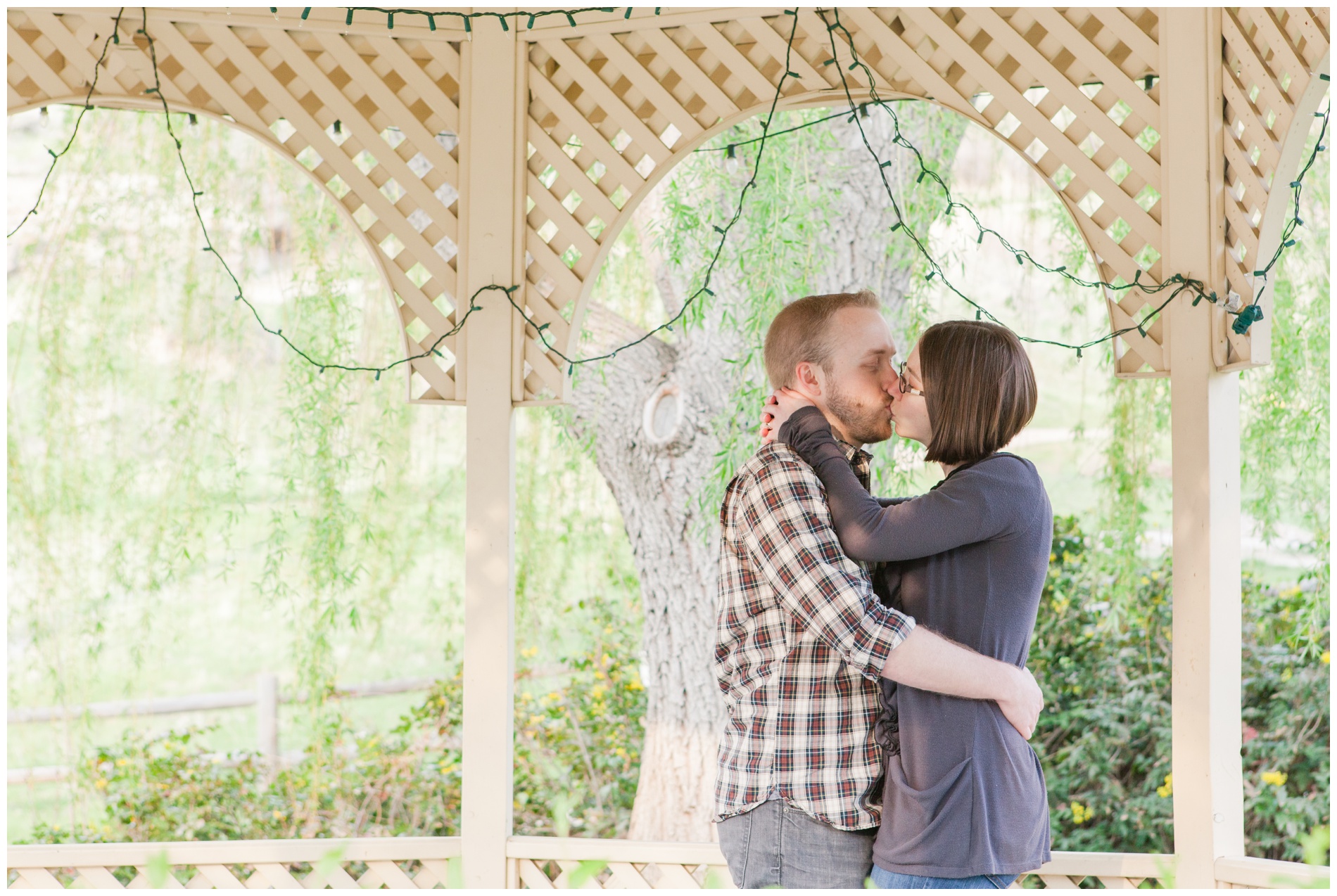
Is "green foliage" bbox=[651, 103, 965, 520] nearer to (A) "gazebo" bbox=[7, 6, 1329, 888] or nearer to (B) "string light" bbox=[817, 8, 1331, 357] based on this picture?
(A) "gazebo" bbox=[7, 6, 1329, 888]

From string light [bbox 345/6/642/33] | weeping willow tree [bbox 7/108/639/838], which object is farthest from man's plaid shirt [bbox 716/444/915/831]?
weeping willow tree [bbox 7/108/639/838]

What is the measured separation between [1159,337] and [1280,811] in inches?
116

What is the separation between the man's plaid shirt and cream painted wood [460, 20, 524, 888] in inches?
38.5

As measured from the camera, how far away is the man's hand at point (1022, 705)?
1658 mm

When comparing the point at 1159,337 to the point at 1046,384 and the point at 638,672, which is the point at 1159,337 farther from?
the point at 1046,384

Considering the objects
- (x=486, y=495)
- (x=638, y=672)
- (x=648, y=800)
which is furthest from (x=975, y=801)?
(x=638, y=672)

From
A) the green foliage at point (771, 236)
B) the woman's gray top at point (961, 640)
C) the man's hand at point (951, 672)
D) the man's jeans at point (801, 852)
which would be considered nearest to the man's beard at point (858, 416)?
the woman's gray top at point (961, 640)

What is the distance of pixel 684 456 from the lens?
439 centimetres

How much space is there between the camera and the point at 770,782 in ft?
5.57

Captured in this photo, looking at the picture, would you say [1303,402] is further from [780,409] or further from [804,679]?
[804,679]

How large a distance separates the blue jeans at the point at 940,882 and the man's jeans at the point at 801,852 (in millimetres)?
50

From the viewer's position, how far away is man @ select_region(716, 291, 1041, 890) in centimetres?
161

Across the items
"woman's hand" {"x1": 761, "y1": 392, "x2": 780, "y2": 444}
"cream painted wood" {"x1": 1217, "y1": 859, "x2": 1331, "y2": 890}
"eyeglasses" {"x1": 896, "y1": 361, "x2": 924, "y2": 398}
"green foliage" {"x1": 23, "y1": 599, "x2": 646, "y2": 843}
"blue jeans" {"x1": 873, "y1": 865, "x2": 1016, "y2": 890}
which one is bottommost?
"green foliage" {"x1": 23, "y1": 599, "x2": 646, "y2": 843}

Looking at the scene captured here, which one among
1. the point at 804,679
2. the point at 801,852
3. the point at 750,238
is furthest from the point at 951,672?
the point at 750,238
